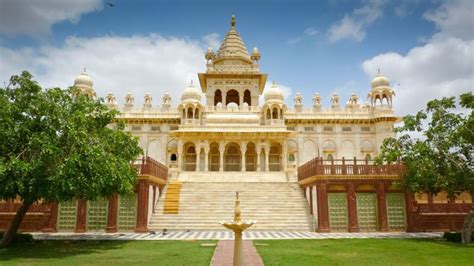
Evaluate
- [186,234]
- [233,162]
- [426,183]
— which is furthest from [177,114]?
[426,183]

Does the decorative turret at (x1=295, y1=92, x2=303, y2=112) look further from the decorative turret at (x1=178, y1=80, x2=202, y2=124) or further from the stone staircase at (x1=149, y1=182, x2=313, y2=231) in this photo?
the stone staircase at (x1=149, y1=182, x2=313, y2=231)

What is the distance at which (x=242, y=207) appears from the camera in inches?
974

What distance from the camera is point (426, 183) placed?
18562 mm

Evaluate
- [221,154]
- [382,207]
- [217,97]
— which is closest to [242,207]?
[382,207]

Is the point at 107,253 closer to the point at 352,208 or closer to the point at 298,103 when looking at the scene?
the point at 352,208

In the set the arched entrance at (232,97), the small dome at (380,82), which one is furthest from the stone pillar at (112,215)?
the small dome at (380,82)

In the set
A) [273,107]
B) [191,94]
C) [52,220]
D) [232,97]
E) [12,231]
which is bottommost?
[12,231]

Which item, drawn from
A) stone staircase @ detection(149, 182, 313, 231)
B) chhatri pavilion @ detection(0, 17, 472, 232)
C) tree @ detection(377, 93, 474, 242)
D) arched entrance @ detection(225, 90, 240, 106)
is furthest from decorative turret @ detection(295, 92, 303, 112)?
tree @ detection(377, 93, 474, 242)

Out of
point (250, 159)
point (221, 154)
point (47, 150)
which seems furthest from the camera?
point (250, 159)

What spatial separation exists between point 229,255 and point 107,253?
4472 millimetres

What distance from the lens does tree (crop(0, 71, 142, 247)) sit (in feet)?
45.9

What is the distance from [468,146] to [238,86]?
33.1 m

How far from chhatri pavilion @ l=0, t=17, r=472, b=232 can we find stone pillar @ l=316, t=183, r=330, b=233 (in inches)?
2.2

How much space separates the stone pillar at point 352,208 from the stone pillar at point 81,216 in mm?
14774
